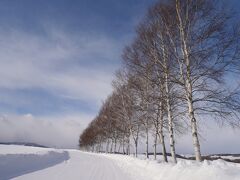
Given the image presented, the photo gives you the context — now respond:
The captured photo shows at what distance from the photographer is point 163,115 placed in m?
20.2

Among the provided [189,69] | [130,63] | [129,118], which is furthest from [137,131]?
[189,69]

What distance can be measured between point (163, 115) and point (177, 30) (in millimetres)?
8817

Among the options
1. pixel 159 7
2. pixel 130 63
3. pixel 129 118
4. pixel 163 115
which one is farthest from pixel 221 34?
pixel 129 118

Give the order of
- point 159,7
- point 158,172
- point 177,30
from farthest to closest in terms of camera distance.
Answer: point 159,7 < point 177,30 < point 158,172

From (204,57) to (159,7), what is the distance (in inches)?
153

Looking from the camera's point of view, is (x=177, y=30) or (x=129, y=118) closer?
(x=177, y=30)

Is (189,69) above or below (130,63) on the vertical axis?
below

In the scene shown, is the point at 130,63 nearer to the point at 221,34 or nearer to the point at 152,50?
the point at 152,50

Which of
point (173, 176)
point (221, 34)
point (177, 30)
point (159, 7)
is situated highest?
point (159, 7)

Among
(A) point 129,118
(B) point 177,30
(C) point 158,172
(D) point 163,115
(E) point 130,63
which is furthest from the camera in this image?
(A) point 129,118

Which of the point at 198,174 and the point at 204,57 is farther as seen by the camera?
the point at 204,57

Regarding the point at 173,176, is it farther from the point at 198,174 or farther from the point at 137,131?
the point at 137,131

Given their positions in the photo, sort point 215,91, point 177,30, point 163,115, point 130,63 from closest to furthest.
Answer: point 215,91 → point 177,30 → point 130,63 → point 163,115

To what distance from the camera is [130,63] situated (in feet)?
53.2
